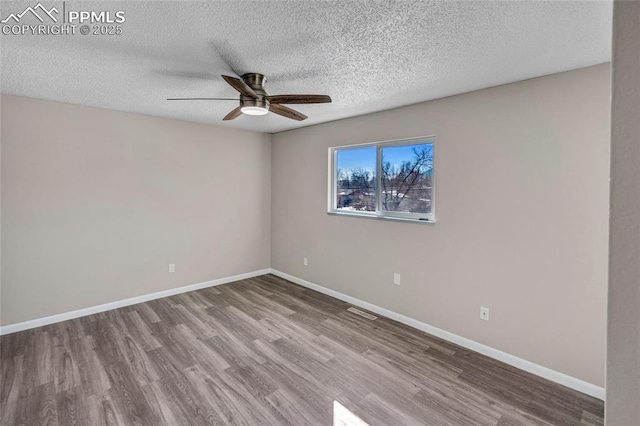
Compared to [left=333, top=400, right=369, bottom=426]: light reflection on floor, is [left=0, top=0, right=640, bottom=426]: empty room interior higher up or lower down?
higher up

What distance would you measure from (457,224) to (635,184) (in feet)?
7.86

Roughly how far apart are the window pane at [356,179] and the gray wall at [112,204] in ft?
5.11

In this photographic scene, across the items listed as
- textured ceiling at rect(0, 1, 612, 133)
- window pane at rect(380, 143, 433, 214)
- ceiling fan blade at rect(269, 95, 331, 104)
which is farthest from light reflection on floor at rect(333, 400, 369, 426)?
textured ceiling at rect(0, 1, 612, 133)

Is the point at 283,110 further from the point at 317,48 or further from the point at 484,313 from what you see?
the point at 484,313

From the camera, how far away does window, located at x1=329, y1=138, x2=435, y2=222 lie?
3.21 m

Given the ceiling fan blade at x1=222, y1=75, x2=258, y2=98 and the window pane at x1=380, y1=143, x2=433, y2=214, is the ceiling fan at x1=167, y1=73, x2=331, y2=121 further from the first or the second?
the window pane at x1=380, y1=143, x2=433, y2=214

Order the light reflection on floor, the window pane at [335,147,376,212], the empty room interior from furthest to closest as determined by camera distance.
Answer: the window pane at [335,147,376,212], the light reflection on floor, the empty room interior

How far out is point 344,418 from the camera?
1.92 metres

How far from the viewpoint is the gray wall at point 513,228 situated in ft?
7.09

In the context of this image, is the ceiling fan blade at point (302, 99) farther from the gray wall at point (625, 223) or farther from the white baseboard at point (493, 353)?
the white baseboard at point (493, 353)

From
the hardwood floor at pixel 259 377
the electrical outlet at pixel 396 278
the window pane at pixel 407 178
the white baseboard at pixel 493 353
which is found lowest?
the hardwood floor at pixel 259 377

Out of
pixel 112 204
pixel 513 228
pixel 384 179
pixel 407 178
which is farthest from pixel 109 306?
pixel 513 228

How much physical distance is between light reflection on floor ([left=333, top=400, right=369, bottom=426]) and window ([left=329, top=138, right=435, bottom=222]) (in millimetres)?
1932
